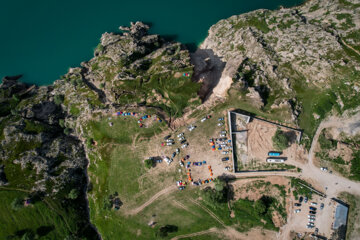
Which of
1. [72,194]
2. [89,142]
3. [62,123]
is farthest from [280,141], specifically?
[62,123]

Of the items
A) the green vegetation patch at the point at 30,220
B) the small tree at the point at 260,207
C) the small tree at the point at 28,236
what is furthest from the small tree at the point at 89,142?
the small tree at the point at 260,207

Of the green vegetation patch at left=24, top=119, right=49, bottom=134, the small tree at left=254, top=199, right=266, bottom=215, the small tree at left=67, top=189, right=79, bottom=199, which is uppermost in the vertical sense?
the green vegetation patch at left=24, top=119, right=49, bottom=134

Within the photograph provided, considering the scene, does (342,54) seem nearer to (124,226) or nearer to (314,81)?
(314,81)

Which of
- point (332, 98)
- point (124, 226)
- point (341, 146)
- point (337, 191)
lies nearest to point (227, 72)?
point (332, 98)

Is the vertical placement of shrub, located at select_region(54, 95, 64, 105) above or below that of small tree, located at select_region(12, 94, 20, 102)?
below

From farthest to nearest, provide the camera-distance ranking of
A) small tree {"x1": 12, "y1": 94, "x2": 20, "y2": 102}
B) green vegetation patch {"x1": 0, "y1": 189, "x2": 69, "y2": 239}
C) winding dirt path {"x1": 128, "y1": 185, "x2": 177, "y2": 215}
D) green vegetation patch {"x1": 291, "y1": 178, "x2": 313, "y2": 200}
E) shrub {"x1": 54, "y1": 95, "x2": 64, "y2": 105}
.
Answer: small tree {"x1": 12, "y1": 94, "x2": 20, "y2": 102}
shrub {"x1": 54, "y1": 95, "x2": 64, "y2": 105}
winding dirt path {"x1": 128, "y1": 185, "x2": 177, "y2": 215}
green vegetation patch {"x1": 0, "y1": 189, "x2": 69, "y2": 239}
green vegetation patch {"x1": 291, "y1": 178, "x2": 313, "y2": 200}

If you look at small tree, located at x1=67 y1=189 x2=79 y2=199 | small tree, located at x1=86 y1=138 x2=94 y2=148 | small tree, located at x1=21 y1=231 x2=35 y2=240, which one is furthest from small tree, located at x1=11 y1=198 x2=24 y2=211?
small tree, located at x1=86 y1=138 x2=94 y2=148

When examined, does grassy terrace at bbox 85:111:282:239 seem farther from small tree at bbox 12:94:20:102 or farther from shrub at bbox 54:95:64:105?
small tree at bbox 12:94:20:102
